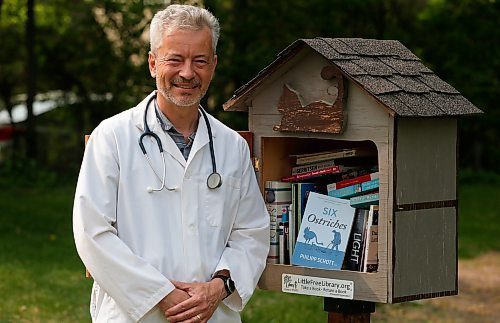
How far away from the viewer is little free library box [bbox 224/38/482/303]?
395 centimetres

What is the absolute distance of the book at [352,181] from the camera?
408 cm

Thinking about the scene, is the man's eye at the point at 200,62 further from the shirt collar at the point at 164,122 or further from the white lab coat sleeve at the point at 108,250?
the white lab coat sleeve at the point at 108,250

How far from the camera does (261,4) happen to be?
15.1 meters

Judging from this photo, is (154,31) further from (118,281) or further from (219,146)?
(118,281)

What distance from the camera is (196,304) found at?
3482 mm

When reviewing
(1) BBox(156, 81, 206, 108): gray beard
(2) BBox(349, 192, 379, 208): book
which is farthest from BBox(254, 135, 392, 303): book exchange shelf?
(1) BBox(156, 81, 206, 108): gray beard

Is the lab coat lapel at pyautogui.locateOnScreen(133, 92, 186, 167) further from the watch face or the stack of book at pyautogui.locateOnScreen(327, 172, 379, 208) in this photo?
the stack of book at pyautogui.locateOnScreen(327, 172, 379, 208)

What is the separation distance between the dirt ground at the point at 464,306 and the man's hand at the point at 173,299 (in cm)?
420

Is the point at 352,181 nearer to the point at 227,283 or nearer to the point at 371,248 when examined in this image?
the point at 371,248

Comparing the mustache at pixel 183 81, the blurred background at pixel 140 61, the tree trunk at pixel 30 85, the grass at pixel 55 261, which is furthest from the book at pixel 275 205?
the tree trunk at pixel 30 85

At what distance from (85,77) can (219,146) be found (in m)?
12.3

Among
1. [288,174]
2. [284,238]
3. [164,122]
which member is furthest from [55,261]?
[164,122]

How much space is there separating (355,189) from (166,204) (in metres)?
0.94

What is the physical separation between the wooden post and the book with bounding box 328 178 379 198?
0.42 m
